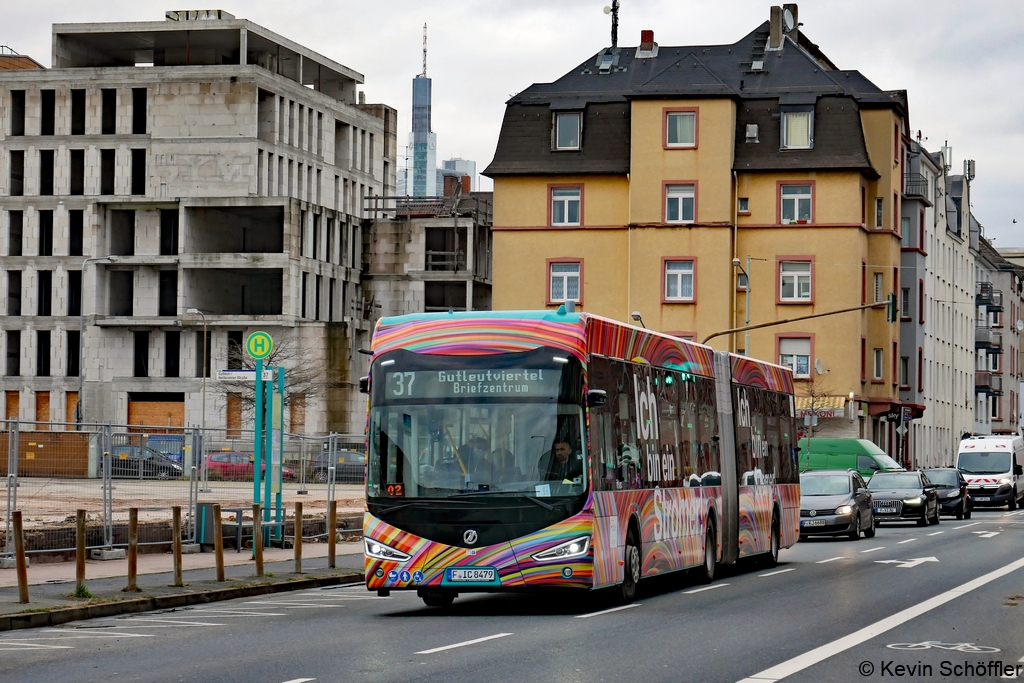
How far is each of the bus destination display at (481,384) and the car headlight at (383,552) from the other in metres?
1.59

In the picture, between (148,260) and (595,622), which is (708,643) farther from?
(148,260)

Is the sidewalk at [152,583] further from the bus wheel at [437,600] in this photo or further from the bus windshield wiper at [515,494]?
the bus windshield wiper at [515,494]

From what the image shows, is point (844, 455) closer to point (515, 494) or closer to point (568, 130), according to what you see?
point (568, 130)

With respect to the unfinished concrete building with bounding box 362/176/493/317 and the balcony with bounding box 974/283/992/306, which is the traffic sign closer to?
the unfinished concrete building with bounding box 362/176/493/317

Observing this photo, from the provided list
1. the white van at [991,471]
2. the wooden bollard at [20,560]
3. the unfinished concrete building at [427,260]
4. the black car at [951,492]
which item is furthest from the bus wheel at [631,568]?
the unfinished concrete building at [427,260]

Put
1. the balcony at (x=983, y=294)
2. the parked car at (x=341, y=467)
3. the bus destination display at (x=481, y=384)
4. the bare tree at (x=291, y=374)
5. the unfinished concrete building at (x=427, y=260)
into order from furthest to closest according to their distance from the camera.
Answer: the balcony at (x=983, y=294) < the unfinished concrete building at (x=427, y=260) < the bare tree at (x=291, y=374) < the parked car at (x=341, y=467) < the bus destination display at (x=481, y=384)

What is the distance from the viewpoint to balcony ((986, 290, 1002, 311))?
11500 centimetres

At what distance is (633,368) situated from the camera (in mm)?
19938

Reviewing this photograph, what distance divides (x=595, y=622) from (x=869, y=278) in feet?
187

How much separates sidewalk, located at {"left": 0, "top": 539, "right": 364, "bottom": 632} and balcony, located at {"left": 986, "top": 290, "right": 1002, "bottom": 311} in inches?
3682

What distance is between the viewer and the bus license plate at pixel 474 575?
17250mm

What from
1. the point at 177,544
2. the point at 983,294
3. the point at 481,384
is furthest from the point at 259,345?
the point at 983,294

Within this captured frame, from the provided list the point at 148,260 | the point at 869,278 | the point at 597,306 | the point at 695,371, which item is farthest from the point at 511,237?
the point at 695,371

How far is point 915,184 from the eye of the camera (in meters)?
80.9
